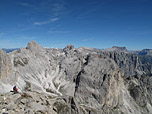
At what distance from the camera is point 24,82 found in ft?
470

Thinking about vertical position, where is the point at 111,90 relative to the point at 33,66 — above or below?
below

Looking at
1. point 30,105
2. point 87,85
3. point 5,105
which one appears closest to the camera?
point 5,105

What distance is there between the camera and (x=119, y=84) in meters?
142

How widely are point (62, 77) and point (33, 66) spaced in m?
51.2

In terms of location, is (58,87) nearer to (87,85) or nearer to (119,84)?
(87,85)

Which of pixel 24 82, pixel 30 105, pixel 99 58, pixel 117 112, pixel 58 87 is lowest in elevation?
pixel 117 112

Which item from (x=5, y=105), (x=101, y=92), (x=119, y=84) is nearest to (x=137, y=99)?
(x=119, y=84)

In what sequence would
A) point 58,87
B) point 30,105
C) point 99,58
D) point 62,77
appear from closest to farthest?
point 30,105, point 58,87, point 99,58, point 62,77

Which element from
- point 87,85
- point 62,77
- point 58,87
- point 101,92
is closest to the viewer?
point 101,92

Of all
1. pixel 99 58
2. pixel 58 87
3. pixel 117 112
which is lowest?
pixel 117 112

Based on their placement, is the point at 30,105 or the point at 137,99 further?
the point at 137,99

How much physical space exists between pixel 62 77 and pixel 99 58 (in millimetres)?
70060

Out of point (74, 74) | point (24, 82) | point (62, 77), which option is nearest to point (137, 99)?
point (74, 74)

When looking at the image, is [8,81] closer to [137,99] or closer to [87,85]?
[87,85]
